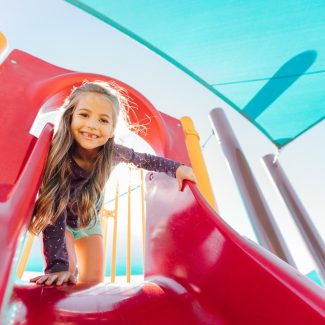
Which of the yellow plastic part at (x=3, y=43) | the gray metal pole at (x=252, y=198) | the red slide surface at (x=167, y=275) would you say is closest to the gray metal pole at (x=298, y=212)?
the gray metal pole at (x=252, y=198)

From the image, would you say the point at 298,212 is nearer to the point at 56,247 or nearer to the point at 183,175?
the point at 183,175

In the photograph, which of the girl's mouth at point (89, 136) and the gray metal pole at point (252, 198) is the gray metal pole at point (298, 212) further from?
the girl's mouth at point (89, 136)

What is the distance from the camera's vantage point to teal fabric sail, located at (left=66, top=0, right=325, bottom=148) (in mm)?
1755

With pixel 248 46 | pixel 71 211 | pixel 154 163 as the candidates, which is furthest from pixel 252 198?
pixel 71 211

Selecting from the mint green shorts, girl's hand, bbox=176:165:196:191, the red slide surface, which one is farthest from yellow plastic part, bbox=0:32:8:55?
girl's hand, bbox=176:165:196:191

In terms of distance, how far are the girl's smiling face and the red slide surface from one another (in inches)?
6.3

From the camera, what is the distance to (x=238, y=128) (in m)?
2.54

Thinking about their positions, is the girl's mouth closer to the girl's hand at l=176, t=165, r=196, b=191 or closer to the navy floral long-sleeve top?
the navy floral long-sleeve top

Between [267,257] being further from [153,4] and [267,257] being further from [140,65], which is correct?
[140,65]

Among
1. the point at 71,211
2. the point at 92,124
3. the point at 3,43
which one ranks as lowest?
the point at 71,211

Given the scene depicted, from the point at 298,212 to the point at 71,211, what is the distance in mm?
1786

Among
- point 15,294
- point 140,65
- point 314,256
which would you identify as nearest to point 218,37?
point 140,65

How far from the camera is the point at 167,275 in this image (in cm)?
91

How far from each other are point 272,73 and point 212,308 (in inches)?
70.3
